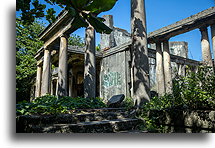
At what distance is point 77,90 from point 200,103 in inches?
535

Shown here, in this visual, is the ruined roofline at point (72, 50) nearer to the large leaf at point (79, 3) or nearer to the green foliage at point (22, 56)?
the green foliage at point (22, 56)

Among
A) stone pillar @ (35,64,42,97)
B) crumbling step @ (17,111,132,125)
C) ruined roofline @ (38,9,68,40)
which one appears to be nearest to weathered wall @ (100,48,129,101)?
ruined roofline @ (38,9,68,40)

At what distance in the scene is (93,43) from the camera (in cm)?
598

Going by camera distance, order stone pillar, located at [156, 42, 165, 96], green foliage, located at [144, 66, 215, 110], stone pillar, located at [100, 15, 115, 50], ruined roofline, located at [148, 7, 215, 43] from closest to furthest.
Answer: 1. green foliage, located at [144, 66, 215, 110]
2. ruined roofline, located at [148, 7, 215, 43]
3. stone pillar, located at [156, 42, 165, 96]
4. stone pillar, located at [100, 15, 115, 50]

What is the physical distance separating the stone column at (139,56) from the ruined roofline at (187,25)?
357 centimetres

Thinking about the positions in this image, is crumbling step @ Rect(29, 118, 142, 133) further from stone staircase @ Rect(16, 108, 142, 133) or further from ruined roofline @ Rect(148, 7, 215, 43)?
ruined roofline @ Rect(148, 7, 215, 43)

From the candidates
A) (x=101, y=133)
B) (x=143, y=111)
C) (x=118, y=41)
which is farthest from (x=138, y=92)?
(x=118, y=41)

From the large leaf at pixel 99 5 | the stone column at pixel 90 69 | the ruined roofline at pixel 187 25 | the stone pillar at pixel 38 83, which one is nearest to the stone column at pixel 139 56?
the large leaf at pixel 99 5

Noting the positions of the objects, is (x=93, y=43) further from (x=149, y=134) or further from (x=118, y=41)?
(x=118, y=41)

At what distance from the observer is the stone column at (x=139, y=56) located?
3.31 metres

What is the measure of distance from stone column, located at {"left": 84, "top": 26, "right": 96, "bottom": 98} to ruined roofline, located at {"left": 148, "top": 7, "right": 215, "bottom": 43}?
3.32 meters

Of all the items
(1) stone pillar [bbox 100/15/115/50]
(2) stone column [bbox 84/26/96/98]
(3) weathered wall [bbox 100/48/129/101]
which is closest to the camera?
(2) stone column [bbox 84/26/96/98]

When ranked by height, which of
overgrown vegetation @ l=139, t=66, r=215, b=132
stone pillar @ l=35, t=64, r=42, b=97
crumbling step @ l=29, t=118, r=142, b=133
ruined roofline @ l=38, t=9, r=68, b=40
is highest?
ruined roofline @ l=38, t=9, r=68, b=40

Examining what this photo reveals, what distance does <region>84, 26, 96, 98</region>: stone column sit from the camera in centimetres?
555
